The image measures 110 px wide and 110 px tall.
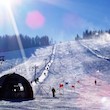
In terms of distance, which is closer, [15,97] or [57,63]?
[15,97]

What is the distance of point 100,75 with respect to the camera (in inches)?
2857

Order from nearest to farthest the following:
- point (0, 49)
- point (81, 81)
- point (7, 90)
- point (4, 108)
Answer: point (4, 108)
point (7, 90)
point (81, 81)
point (0, 49)

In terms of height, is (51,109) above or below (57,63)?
below

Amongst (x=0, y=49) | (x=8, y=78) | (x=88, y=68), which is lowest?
(x=8, y=78)

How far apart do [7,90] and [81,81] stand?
29214mm

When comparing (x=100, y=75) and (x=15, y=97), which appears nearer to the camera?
(x=15, y=97)

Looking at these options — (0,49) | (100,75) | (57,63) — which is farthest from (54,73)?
(0,49)

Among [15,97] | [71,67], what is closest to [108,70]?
[71,67]

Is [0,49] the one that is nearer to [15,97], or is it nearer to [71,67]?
[71,67]

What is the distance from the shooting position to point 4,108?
2717cm

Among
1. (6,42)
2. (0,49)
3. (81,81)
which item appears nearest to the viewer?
(81,81)

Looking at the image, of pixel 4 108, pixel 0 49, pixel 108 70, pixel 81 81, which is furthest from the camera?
pixel 0 49

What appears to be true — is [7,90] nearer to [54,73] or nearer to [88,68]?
[54,73]

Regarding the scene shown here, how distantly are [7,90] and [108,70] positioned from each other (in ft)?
150
